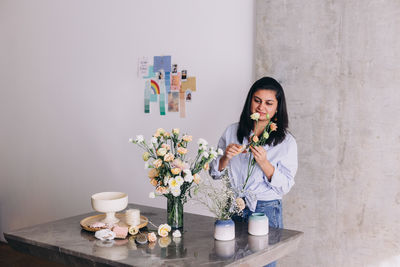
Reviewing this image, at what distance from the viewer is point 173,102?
139 inches

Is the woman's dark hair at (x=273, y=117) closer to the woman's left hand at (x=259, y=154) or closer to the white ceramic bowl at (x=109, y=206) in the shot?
the woman's left hand at (x=259, y=154)

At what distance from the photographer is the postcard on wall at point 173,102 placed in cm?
352

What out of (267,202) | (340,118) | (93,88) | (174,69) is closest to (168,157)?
(267,202)

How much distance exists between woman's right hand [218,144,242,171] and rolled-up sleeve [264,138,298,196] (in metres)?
0.23

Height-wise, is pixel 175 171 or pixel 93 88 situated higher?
pixel 93 88

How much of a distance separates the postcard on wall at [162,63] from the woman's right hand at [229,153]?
1.42 meters

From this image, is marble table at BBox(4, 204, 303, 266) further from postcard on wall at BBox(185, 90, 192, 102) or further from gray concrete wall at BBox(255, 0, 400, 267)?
postcard on wall at BBox(185, 90, 192, 102)

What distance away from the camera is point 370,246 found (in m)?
2.72

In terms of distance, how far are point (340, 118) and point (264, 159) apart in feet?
2.90

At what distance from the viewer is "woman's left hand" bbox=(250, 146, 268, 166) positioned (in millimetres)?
2174

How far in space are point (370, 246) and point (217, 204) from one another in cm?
132

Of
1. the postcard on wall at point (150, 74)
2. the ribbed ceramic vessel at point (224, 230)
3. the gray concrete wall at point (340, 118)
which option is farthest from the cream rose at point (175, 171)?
the postcard on wall at point (150, 74)

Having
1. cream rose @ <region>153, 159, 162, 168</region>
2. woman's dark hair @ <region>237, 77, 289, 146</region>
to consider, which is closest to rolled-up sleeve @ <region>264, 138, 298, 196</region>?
woman's dark hair @ <region>237, 77, 289, 146</region>

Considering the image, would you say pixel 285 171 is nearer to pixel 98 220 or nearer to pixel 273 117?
pixel 273 117
